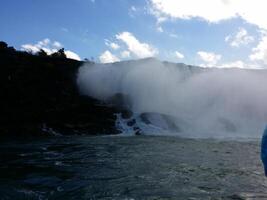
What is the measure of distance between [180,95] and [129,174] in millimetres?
38194

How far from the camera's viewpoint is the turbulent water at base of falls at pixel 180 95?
138 feet

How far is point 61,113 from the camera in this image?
129 feet

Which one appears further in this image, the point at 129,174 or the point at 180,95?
the point at 180,95

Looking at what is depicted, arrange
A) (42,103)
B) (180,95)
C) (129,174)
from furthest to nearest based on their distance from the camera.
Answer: (180,95)
(42,103)
(129,174)

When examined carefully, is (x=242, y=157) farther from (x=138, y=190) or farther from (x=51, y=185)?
(x=51, y=185)

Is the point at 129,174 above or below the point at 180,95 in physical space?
below

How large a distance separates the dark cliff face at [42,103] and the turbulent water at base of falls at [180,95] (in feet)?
9.53

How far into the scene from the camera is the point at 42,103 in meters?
40.8

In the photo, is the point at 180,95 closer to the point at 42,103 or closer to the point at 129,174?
the point at 42,103

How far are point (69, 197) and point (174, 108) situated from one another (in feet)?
126

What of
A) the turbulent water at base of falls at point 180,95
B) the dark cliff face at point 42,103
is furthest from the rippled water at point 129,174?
the turbulent water at base of falls at point 180,95

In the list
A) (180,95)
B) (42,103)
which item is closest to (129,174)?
(42,103)

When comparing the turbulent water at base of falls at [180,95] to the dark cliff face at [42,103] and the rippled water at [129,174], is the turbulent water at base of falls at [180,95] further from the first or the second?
the rippled water at [129,174]

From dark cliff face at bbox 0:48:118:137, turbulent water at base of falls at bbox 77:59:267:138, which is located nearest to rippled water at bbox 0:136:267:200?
dark cliff face at bbox 0:48:118:137
